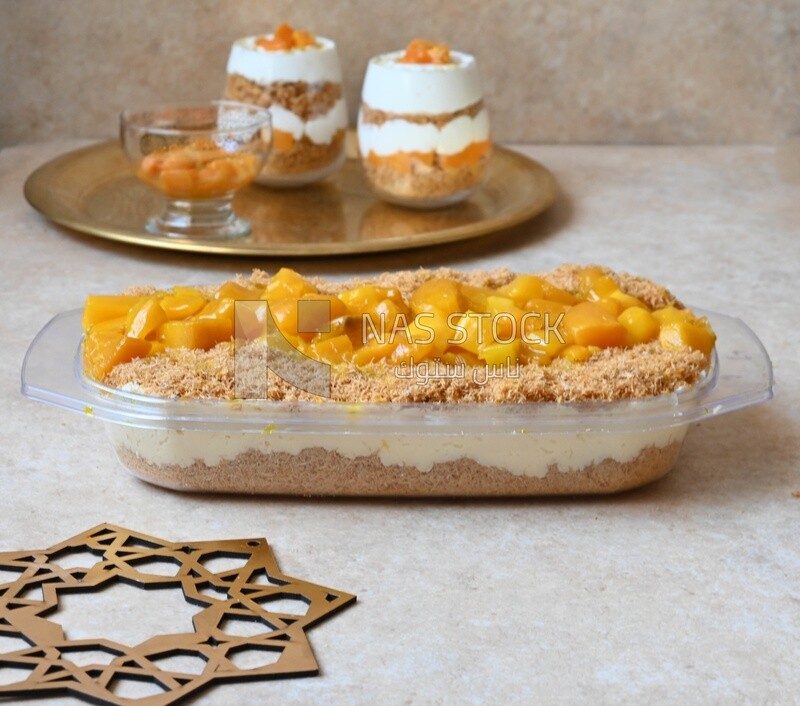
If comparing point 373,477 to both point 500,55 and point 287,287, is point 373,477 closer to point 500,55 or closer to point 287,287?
point 287,287

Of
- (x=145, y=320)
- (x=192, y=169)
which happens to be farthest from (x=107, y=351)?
(x=192, y=169)

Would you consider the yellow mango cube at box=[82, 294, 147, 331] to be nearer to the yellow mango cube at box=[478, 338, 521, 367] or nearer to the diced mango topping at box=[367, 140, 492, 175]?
the yellow mango cube at box=[478, 338, 521, 367]

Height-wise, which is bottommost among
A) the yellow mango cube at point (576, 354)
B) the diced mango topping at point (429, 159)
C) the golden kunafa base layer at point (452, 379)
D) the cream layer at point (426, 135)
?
the diced mango topping at point (429, 159)

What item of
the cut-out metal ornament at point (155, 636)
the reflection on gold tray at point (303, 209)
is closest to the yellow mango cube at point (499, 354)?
the cut-out metal ornament at point (155, 636)

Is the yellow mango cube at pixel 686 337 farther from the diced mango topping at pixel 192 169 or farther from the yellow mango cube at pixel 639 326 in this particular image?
the diced mango topping at pixel 192 169

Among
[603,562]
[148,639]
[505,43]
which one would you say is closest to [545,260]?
[505,43]

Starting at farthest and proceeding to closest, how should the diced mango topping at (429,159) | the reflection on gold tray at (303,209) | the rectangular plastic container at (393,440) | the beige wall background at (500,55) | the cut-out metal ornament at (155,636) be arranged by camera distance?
the beige wall background at (500,55) → the diced mango topping at (429,159) → the reflection on gold tray at (303,209) → the rectangular plastic container at (393,440) → the cut-out metal ornament at (155,636)
